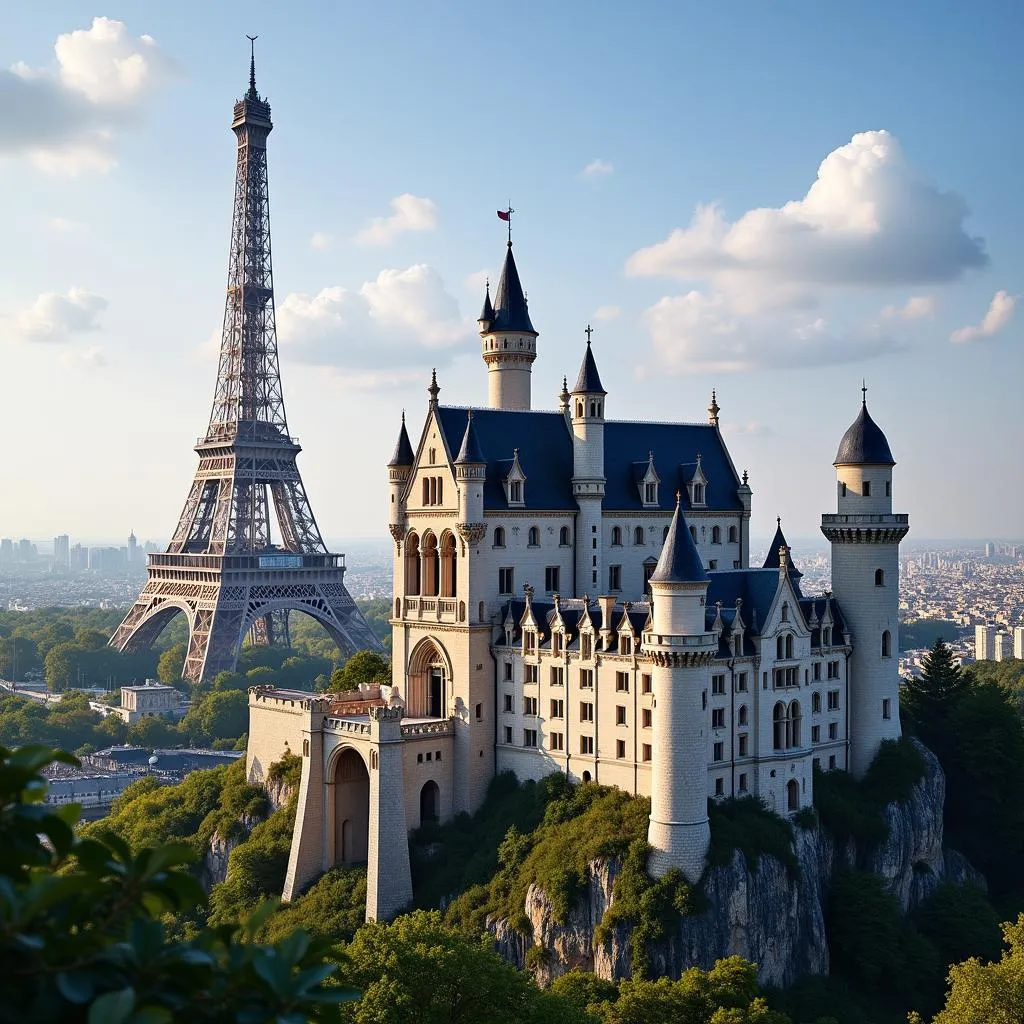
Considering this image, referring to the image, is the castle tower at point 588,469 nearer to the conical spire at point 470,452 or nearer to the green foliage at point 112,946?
the conical spire at point 470,452

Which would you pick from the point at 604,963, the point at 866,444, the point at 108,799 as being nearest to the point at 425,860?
the point at 604,963

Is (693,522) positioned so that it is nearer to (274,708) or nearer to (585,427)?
(585,427)

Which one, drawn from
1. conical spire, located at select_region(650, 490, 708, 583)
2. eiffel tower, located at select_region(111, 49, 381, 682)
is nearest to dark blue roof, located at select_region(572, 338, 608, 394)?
conical spire, located at select_region(650, 490, 708, 583)

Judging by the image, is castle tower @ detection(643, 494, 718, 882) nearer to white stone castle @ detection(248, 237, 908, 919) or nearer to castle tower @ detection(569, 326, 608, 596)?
white stone castle @ detection(248, 237, 908, 919)

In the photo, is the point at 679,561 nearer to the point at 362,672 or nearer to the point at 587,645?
the point at 587,645

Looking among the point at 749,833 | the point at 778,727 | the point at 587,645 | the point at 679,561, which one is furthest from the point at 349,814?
the point at 679,561
